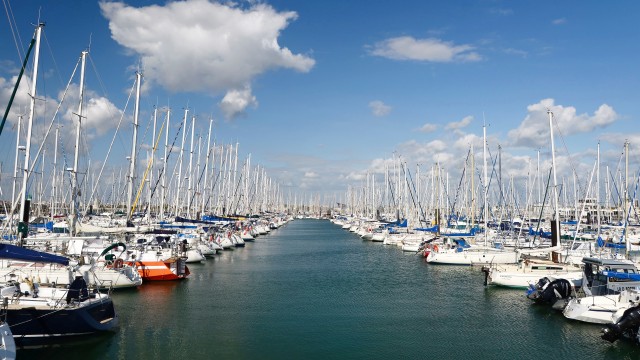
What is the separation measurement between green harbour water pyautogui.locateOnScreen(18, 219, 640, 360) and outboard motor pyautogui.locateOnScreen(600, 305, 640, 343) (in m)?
0.58

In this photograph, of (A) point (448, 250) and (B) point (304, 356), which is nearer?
(B) point (304, 356)

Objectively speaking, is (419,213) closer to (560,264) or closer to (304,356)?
(560,264)

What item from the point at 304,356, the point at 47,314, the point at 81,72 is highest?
the point at 81,72

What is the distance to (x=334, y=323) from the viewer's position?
99.8 ft

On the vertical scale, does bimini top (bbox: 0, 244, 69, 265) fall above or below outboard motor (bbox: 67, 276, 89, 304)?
Result: above

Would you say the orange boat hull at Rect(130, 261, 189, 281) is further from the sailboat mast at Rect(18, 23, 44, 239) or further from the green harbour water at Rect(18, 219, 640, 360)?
the sailboat mast at Rect(18, 23, 44, 239)

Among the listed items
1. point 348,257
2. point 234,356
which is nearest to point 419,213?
point 348,257

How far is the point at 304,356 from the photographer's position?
79.0 feet

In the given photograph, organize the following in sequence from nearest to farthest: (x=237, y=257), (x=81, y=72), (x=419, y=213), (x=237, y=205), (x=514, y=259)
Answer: (x=81, y=72)
(x=514, y=259)
(x=237, y=257)
(x=419, y=213)
(x=237, y=205)

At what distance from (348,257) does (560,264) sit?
32171 millimetres

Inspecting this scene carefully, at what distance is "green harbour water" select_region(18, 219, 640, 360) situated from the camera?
80.2 ft

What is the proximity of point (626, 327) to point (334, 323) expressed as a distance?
15752mm

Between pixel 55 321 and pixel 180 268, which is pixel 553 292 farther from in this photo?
pixel 55 321

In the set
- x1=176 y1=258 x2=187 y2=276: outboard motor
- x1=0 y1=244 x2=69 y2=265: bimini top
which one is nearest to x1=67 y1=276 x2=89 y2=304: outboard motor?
x1=0 y1=244 x2=69 y2=265: bimini top
